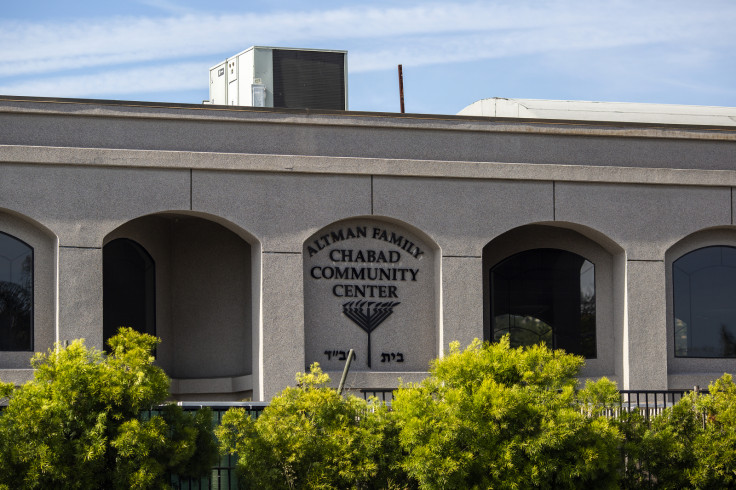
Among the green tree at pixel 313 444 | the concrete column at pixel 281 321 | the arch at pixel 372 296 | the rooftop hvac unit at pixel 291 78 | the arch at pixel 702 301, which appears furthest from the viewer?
the rooftop hvac unit at pixel 291 78

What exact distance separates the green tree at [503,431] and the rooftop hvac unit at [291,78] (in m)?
13.5

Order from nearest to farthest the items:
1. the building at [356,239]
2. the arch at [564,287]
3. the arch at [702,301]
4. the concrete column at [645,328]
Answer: the building at [356,239]
the concrete column at [645,328]
the arch at [564,287]
the arch at [702,301]

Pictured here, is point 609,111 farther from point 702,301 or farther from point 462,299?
point 462,299

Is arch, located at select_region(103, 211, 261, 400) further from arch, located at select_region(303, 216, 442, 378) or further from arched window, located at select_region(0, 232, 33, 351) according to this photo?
arched window, located at select_region(0, 232, 33, 351)

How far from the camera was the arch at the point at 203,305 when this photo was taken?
2647 cm

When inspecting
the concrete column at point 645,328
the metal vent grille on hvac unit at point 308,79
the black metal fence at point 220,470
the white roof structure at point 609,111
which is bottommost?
the black metal fence at point 220,470

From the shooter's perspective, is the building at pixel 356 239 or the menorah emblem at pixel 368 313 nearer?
the building at pixel 356 239

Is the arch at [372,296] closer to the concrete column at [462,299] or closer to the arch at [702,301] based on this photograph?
the concrete column at [462,299]

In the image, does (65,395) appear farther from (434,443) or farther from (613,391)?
(613,391)

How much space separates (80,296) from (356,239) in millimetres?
5967

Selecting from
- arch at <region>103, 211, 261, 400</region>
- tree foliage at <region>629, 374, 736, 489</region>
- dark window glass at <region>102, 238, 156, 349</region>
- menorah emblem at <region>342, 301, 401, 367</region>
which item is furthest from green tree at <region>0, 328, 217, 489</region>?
arch at <region>103, 211, 261, 400</region>

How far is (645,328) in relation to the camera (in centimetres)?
2625

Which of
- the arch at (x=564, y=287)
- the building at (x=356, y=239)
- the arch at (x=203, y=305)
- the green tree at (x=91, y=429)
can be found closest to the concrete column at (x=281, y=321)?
the building at (x=356, y=239)

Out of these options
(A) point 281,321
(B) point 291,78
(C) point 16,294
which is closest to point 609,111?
(B) point 291,78
